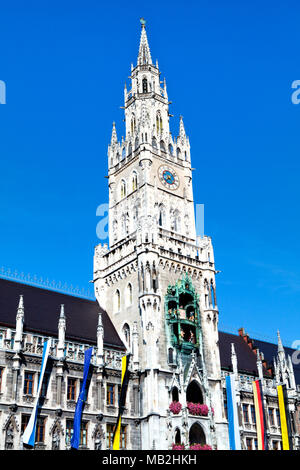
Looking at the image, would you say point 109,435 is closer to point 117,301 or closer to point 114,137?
point 117,301

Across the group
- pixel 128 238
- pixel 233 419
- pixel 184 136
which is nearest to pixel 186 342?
pixel 233 419

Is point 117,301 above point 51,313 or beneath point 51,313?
above

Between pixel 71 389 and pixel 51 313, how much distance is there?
26.2ft

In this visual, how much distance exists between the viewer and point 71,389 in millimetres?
45562

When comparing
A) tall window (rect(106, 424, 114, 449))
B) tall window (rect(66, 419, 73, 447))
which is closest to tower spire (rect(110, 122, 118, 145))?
tall window (rect(106, 424, 114, 449))

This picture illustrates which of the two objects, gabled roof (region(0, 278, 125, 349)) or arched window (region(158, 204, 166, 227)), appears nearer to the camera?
gabled roof (region(0, 278, 125, 349))

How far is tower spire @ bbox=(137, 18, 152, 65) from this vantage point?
69938 mm

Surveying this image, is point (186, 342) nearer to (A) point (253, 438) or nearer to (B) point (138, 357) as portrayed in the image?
(B) point (138, 357)

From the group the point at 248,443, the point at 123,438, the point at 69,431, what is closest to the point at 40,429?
the point at 69,431

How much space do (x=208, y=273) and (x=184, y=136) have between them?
18.5 metres

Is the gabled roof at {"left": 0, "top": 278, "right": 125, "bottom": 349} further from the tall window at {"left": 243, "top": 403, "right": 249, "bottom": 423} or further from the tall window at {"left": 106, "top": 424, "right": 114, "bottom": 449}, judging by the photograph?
the tall window at {"left": 243, "top": 403, "right": 249, "bottom": 423}

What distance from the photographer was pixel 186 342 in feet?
171

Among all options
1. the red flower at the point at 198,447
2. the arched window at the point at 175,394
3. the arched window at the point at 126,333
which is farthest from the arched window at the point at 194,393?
the arched window at the point at 126,333

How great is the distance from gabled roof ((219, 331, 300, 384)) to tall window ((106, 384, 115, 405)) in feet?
48.8
